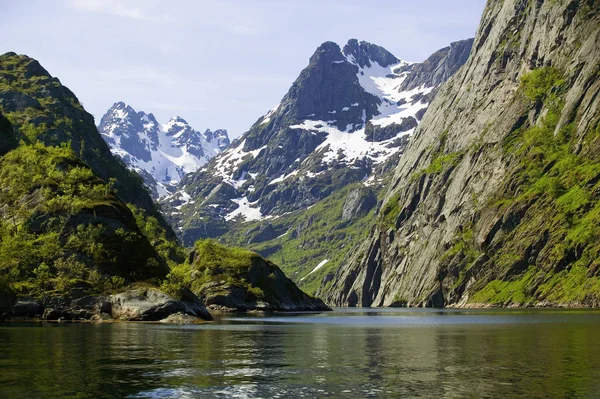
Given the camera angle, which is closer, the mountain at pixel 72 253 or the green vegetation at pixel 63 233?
the mountain at pixel 72 253

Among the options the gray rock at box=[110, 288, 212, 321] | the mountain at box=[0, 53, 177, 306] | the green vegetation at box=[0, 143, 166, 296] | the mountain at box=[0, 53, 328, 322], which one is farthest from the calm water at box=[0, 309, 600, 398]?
the green vegetation at box=[0, 143, 166, 296]

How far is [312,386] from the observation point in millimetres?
40469

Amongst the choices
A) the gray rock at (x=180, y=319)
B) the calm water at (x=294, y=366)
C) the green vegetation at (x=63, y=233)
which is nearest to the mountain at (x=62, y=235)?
the green vegetation at (x=63, y=233)

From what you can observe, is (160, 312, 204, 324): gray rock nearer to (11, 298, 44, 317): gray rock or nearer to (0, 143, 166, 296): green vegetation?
(0, 143, 166, 296): green vegetation

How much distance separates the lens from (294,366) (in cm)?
5128

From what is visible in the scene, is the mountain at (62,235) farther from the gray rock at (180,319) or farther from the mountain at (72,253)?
the gray rock at (180,319)

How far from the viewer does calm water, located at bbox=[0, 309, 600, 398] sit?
3791 cm

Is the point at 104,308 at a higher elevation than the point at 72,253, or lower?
lower

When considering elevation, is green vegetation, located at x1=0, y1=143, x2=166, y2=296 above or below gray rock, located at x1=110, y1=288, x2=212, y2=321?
above

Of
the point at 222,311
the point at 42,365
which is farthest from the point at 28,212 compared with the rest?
the point at 42,365

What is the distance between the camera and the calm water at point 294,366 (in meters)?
37.9

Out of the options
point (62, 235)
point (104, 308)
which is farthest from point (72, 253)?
point (104, 308)

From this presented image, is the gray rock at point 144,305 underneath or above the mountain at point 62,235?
underneath

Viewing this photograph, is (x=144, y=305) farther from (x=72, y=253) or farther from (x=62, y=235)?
(x=62, y=235)
